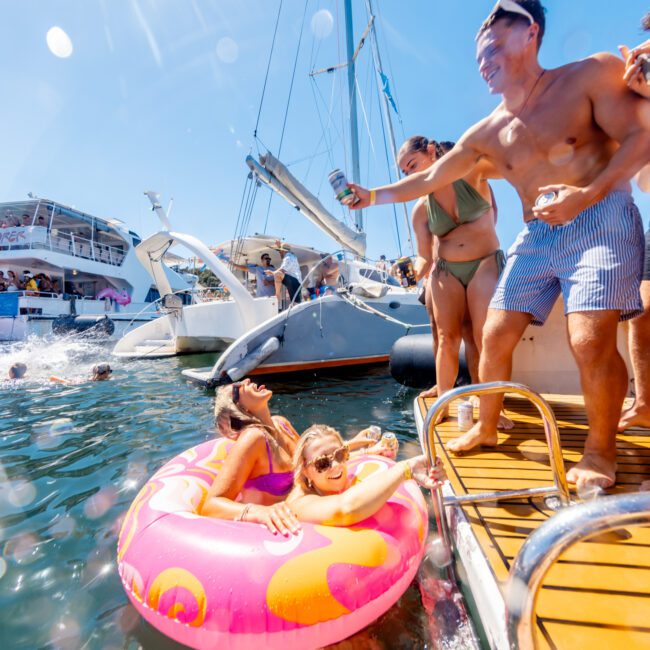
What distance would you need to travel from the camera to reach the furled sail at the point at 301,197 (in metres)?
9.17

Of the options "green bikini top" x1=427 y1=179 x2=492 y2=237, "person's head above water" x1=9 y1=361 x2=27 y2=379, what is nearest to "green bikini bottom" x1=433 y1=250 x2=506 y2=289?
"green bikini top" x1=427 y1=179 x2=492 y2=237

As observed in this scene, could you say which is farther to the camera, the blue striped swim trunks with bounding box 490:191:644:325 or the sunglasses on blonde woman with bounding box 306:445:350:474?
the sunglasses on blonde woman with bounding box 306:445:350:474

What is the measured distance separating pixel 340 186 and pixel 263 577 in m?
1.93

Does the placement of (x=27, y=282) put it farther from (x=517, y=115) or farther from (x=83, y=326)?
(x=517, y=115)

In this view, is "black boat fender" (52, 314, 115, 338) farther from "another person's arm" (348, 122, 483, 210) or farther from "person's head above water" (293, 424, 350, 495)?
"another person's arm" (348, 122, 483, 210)

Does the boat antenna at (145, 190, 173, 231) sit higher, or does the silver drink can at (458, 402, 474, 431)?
the boat antenna at (145, 190, 173, 231)

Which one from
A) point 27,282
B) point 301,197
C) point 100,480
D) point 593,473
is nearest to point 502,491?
point 593,473

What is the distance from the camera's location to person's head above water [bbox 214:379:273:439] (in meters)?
2.35

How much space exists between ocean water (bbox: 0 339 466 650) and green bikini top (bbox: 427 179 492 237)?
7.37 feet

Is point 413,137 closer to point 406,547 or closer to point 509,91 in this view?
point 509,91

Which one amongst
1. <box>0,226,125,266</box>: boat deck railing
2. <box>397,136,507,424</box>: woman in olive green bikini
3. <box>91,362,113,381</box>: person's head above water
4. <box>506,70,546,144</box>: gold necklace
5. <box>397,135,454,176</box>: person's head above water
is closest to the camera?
<box>506,70,546,144</box>: gold necklace

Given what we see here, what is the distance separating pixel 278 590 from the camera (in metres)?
1.34

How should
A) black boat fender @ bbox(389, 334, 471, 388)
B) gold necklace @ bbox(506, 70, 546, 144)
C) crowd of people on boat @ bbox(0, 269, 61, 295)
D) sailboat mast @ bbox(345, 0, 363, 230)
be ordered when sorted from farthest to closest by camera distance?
crowd of people on boat @ bbox(0, 269, 61, 295), sailboat mast @ bbox(345, 0, 363, 230), black boat fender @ bbox(389, 334, 471, 388), gold necklace @ bbox(506, 70, 546, 144)

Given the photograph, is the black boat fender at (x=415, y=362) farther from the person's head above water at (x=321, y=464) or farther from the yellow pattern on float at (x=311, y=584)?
the yellow pattern on float at (x=311, y=584)
